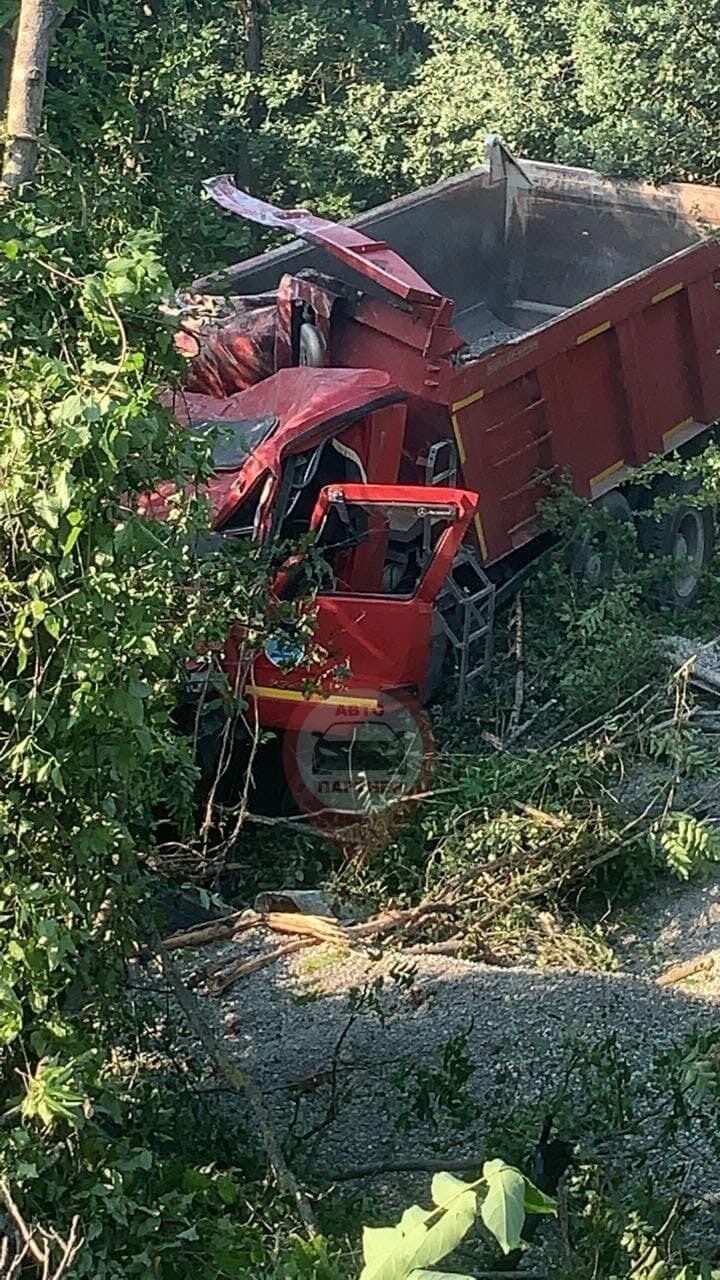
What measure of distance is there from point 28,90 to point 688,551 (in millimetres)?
6198

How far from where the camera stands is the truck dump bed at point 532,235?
10984 mm

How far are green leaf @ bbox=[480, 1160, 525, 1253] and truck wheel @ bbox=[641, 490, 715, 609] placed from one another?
7.04 metres

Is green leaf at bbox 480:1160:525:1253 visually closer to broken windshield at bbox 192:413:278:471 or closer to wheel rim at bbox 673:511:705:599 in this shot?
broken windshield at bbox 192:413:278:471

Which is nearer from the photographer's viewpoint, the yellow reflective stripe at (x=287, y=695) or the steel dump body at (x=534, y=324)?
the yellow reflective stripe at (x=287, y=695)

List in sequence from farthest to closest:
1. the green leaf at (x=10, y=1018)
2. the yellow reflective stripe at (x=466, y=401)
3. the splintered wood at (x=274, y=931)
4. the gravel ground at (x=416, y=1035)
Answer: the yellow reflective stripe at (x=466, y=401)
the splintered wood at (x=274, y=931)
the gravel ground at (x=416, y=1035)
the green leaf at (x=10, y=1018)

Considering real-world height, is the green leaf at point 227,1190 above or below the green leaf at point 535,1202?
below

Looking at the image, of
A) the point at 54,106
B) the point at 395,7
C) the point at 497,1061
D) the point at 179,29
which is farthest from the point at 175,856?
the point at 395,7

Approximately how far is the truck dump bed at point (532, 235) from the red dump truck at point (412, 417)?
4cm

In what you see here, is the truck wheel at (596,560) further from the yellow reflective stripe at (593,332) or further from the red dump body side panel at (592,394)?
the yellow reflective stripe at (593,332)

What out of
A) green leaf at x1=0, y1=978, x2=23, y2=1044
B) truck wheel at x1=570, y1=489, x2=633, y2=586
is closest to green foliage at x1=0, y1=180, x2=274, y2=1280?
green leaf at x1=0, y1=978, x2=23, y2=1044

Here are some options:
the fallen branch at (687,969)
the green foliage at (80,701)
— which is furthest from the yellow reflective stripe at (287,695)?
the green foliage at (80,701)

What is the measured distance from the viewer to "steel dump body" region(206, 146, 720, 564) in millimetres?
7887

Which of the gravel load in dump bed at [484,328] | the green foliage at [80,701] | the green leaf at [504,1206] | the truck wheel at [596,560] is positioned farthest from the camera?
the gravel load in dump bed at [484,328]

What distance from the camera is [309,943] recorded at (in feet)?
19.0
